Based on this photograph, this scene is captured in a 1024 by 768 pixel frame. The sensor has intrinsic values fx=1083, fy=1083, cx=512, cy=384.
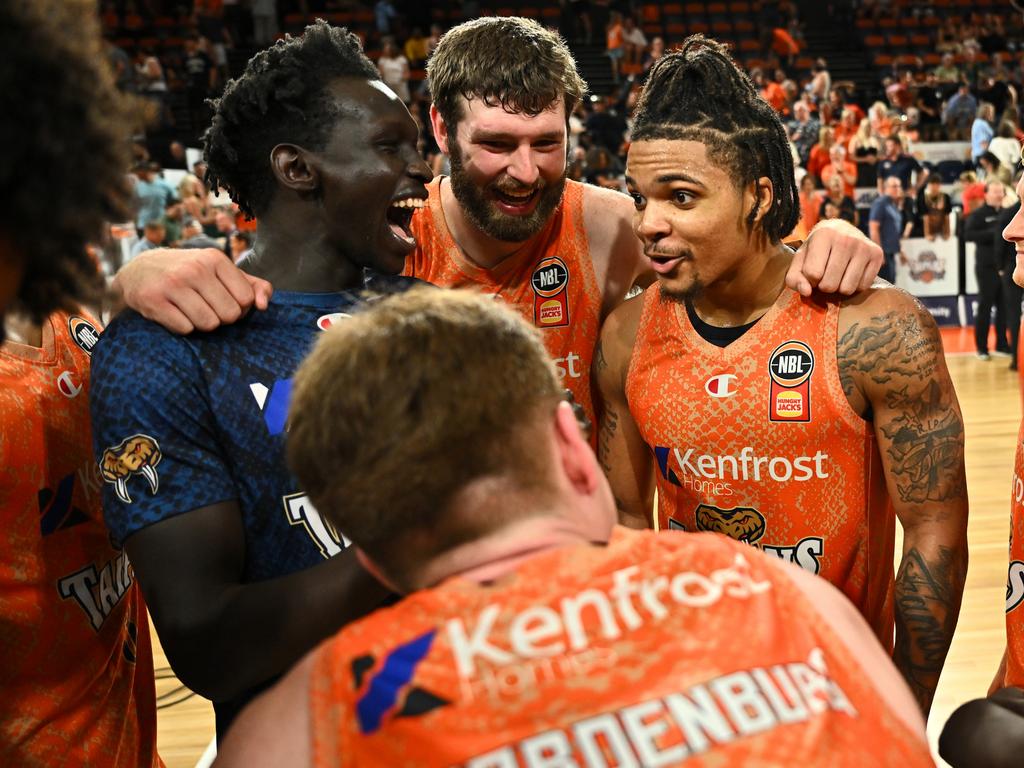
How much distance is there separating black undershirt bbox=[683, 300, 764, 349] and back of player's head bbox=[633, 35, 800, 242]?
0.83ft

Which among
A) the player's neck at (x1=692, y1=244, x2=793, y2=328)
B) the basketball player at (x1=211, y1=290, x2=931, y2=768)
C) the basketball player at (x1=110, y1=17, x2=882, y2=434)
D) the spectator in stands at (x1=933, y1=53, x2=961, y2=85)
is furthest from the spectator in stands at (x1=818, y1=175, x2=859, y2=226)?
the basketball player at (x1=211, y1=290, x2=931, y2=768)

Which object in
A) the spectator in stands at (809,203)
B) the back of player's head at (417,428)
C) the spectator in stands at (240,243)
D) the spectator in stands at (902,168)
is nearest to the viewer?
the back of player's head at (417,428)

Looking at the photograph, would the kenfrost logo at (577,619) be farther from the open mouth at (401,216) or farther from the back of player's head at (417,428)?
the open mouth at (401,216)

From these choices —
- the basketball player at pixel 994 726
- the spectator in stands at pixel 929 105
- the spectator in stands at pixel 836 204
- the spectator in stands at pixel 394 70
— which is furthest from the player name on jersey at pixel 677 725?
the spectator in stands at pixel 929 105

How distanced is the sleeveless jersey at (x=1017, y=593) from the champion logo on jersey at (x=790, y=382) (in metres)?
0.48

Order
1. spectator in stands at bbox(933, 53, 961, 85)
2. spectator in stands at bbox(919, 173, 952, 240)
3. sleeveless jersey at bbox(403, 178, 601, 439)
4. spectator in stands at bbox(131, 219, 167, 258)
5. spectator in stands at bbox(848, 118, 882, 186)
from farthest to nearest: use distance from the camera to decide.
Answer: spectator in stands at bbox(933, 53, 961, 85)
spectator in stands at bbox(848, 118, 882, 186)
spectator in stands at bbox(919, 173, 952, 240)
spectator in stands at bbox(131, 219, 167, 258)
sleeveless jersey at bbox(403, 178, 601, 439)

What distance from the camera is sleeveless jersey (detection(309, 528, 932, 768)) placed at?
1133 mm

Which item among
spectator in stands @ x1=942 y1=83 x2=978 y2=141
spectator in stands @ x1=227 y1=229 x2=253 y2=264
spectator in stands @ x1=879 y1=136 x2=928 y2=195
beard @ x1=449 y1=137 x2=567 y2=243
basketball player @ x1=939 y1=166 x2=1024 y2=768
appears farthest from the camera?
spectator in stands @ x1=942 y1=83 x2=978 y2=141

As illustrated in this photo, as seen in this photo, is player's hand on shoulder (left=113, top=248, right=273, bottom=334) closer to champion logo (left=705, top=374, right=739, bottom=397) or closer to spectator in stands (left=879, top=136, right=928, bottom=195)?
champion logo (left=705, top=374, right=739, bottom=397)

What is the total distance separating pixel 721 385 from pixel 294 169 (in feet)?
3.84

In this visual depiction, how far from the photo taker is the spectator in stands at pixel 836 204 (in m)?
12.9

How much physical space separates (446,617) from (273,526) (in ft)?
2.93

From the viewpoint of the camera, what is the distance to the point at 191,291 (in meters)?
2.03

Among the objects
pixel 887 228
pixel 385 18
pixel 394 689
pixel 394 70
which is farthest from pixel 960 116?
pixel 394 689
